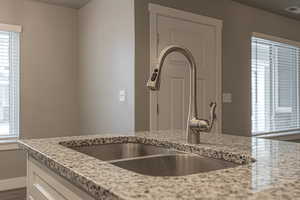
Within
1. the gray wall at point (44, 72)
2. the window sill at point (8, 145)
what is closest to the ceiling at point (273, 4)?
the gray wall at point (44, 72)

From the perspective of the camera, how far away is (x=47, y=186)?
1.16 metres

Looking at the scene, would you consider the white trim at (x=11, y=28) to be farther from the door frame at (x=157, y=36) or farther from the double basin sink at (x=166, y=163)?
the double basin sink at (x=166, y=163)

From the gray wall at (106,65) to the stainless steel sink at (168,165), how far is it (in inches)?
65.4

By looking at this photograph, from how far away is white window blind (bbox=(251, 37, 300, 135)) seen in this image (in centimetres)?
434

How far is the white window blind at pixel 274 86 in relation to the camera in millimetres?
4337

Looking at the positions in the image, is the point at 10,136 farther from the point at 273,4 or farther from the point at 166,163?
the point at 273,4

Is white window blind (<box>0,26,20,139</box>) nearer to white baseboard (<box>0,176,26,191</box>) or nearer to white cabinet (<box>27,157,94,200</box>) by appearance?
white baseboard (<box>0,176,26,191</box>)

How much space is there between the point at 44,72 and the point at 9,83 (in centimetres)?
46

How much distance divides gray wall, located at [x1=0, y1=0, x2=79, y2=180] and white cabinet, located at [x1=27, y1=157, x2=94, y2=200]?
2.58 metres

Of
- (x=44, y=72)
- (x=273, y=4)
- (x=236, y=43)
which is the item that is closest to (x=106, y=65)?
(x=44, y=72)

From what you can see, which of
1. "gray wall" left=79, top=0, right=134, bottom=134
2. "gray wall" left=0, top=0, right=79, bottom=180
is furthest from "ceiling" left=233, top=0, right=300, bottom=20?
"gray wall" left=0, top=0, right=79, bottom=180

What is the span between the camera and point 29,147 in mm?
1317

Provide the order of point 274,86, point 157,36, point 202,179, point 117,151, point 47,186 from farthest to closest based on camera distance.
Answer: point 274,86 < point 157,36 < point 117,151 < point 47,186 < point 202,179

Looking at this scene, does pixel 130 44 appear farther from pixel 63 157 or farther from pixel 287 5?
pixel 287 5
